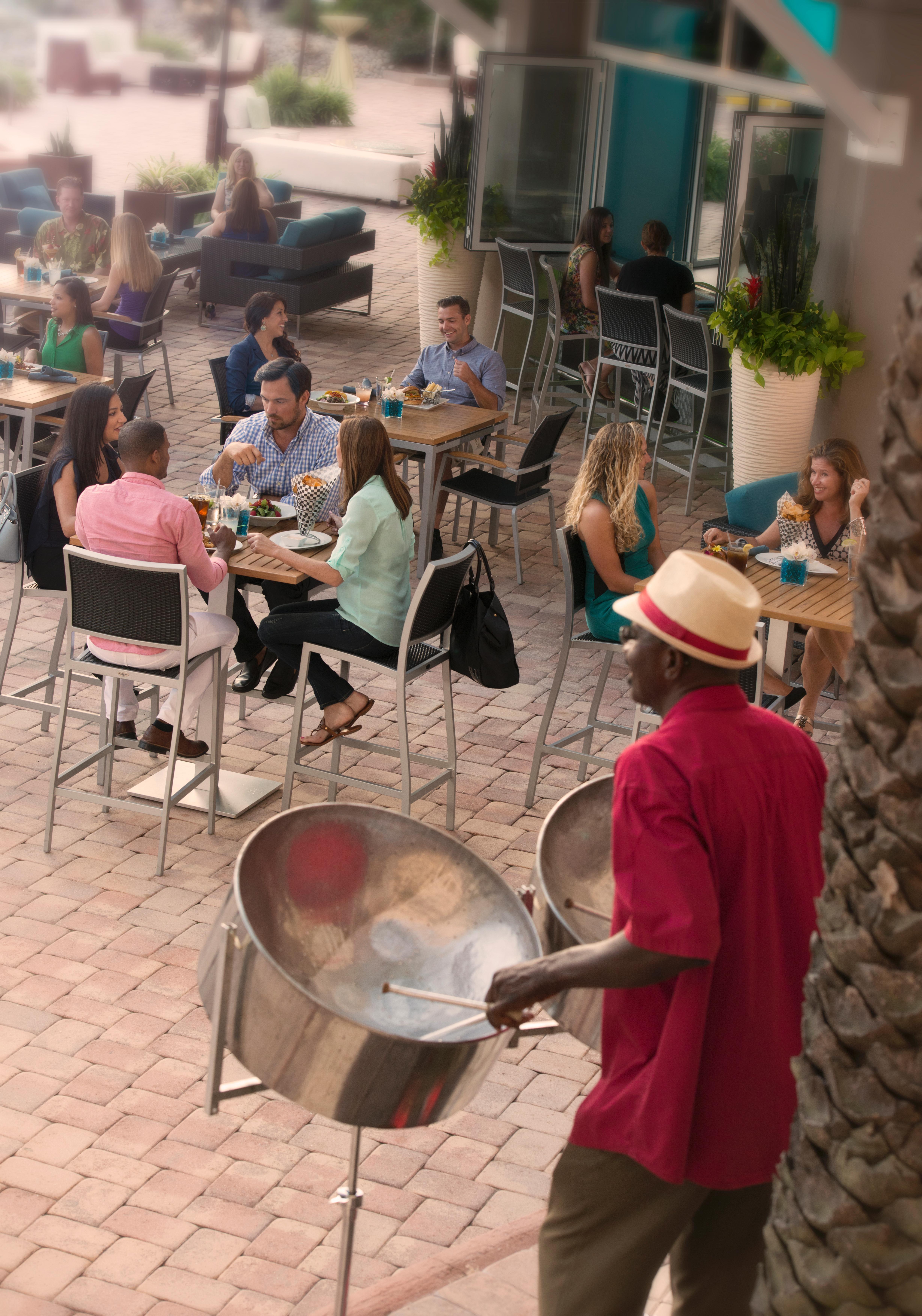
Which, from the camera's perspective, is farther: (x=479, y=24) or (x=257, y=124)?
(x=257, y=124)

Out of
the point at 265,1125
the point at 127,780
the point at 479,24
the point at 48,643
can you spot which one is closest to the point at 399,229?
the point at 479,24

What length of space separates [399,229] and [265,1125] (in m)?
15.6

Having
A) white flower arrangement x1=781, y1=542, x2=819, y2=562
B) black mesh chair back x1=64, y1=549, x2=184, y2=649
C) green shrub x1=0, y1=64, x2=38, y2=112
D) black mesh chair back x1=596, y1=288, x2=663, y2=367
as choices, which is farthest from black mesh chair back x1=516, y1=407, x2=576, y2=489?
green shrub x1=0, y1=64, x2=38, y2=112

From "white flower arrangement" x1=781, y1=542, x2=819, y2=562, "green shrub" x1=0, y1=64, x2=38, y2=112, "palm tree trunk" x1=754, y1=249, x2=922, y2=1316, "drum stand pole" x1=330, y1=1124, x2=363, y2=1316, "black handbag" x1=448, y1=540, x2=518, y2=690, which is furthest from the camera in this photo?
"green shrub" x1=0, y1=64, x2=38, y2=112

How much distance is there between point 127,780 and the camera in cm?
559

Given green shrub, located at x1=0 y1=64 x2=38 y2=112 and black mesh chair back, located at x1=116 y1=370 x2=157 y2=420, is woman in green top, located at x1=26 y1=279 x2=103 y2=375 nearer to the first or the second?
black mesh chair back, located at x1=116 y1=370 x2=157 y2=420

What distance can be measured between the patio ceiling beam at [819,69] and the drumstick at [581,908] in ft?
21.3

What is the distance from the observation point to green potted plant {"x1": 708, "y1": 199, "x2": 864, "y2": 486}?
846 cm

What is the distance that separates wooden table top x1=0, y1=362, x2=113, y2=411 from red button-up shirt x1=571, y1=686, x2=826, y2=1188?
5538 millimetres

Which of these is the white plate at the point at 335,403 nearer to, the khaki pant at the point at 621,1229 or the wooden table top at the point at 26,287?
the wooden table top at the point at 26,287

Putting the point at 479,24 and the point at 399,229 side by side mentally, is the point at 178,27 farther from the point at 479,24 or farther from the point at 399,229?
the point at 479,24

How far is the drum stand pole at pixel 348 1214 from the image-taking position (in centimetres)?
265

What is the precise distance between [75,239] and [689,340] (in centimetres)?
454

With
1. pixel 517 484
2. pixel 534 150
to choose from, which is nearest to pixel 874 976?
pixel 517 484
